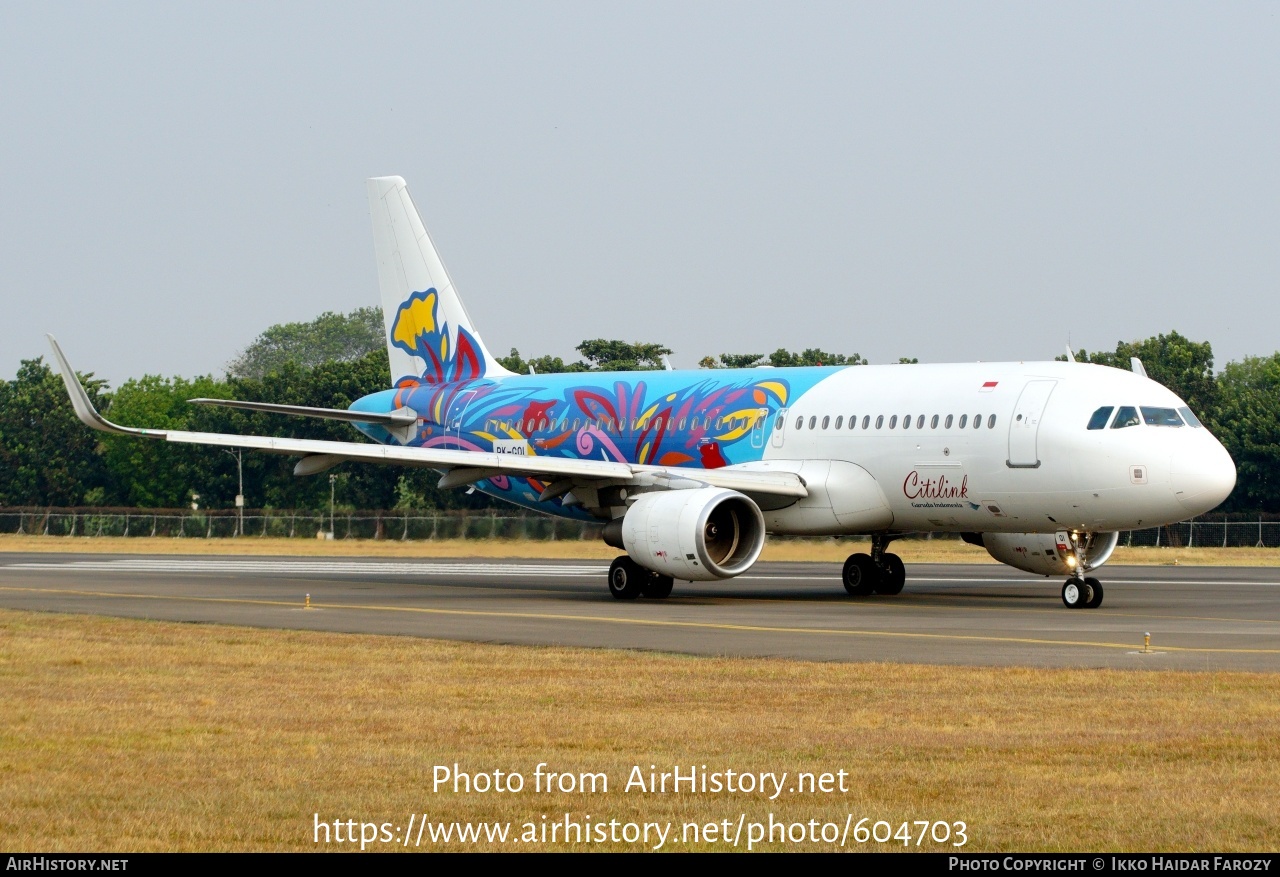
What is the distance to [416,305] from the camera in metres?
37.5

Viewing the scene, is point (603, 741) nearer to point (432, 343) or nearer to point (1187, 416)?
point (1187, 416)

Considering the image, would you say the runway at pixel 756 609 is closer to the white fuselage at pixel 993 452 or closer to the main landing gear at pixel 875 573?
the main landing gear at pixel 875 573

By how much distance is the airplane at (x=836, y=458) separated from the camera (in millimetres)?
25719

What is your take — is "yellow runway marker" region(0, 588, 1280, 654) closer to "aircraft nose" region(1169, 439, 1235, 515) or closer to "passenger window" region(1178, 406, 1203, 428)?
"aircraft nose" region(1169, 439, 1235, 515)

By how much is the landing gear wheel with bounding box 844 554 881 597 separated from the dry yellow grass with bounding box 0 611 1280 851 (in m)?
13.1

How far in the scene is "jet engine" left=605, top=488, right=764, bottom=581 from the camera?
2652cm

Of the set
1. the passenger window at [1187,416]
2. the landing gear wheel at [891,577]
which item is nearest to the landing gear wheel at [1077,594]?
the passenger window at [1187,416]

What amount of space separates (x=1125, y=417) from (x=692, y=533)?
6.88 metres

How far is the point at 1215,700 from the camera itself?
13.8 meters

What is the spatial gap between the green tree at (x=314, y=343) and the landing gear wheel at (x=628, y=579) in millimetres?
156452

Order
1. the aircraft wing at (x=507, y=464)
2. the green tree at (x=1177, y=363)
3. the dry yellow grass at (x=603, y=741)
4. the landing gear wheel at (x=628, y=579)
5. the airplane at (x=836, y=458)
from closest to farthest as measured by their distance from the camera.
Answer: the dry yellow grass at (x=603, y=741) < the airplane at (x=836, y=458) < the aircraft wing at (x=507, y=464) < the landing gear wheel at (x=628, y=579) < the green tree at (x=1177, y=363)

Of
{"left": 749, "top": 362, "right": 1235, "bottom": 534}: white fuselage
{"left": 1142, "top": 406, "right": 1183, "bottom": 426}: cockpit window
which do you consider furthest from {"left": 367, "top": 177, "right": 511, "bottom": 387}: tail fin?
{"left": 1142, "top": 406, "right": 1183, "bottom": 426}: cockpit window

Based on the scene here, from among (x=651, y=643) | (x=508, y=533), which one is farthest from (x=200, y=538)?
(x=651, y=643)

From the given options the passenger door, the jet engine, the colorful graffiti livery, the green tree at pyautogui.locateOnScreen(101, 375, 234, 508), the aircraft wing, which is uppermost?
the colorful graffiti livery
